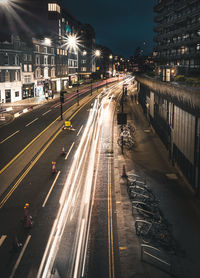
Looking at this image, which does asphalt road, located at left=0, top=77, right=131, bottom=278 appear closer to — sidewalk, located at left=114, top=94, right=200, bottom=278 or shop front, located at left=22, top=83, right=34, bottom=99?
sidewalk, located at left=114, top=94, right=200, bottom=278

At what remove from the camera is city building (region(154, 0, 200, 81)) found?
6284 cm

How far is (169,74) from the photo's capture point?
25.8 metres

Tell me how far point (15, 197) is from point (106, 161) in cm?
898

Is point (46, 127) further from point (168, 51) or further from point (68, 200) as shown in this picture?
point (168, 51)

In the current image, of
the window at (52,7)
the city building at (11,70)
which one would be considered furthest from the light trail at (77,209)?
the window at (52,7)

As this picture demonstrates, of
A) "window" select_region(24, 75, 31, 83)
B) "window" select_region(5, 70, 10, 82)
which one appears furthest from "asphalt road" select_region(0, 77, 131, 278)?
"window" select_region(24, 75, 31, 83)

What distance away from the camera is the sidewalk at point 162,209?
420 inches

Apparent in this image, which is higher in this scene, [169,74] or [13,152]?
[169,74]

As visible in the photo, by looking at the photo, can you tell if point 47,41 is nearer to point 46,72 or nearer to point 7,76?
point 46,72

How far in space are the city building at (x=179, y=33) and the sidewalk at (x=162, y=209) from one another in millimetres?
34805

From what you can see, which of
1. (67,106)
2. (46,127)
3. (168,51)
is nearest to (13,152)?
(46,127)

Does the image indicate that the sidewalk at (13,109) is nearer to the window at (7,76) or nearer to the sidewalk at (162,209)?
the window at (7,76)

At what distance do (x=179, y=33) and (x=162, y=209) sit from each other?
66.6 m

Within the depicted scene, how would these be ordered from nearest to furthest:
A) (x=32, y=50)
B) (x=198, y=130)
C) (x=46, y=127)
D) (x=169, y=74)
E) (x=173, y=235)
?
1. (x=173, y=235)
2. (x=198, y=130)
3. (x=169, y=74)
4. (x=46, y=127)
5. (x=32, y=50)
